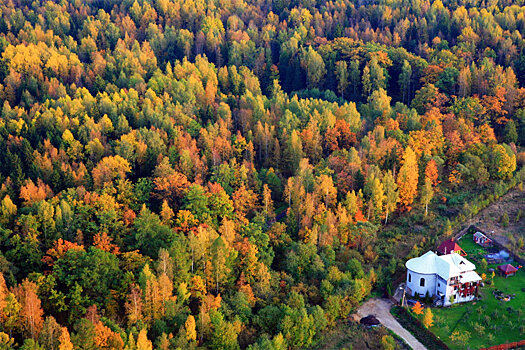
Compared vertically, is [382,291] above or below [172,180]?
below

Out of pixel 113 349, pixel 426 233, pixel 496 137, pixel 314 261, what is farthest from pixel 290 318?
pixel 496 137

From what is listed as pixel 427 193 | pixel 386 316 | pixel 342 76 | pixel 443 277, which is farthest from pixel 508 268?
pixel 342 76

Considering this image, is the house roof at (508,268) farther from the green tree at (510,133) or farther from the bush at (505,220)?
the green tree at (510,133)

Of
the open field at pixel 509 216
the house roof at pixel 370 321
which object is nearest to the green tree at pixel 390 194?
the open field at pixel 509 216

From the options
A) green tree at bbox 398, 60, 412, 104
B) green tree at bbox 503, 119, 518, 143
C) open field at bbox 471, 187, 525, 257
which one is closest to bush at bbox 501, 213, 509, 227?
open field at bbox 471, 187, 525, 257

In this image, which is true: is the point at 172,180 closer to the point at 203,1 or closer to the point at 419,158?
the point at 419,158

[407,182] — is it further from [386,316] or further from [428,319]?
[428,319]
